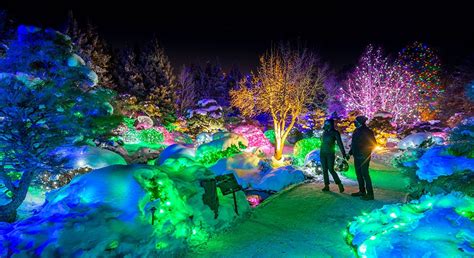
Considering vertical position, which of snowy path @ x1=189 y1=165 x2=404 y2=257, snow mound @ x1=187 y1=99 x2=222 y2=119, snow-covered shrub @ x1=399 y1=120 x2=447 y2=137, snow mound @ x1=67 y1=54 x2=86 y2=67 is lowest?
snowy path @ x1=189 y1=165 x2=404 y2=257

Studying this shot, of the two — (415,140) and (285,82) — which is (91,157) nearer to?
(285,82)

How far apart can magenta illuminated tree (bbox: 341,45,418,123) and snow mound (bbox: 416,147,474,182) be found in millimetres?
17680

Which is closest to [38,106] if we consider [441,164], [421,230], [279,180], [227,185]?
[227,185]

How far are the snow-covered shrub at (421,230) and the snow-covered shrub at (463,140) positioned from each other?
1.83 feet

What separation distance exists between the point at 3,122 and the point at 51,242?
337cm

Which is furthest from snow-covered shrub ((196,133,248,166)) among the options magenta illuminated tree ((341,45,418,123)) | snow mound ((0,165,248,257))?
magenta illuminated tree ((341,45,418,123))

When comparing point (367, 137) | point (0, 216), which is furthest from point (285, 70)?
point (0, 216)

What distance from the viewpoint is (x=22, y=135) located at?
5.40 meters

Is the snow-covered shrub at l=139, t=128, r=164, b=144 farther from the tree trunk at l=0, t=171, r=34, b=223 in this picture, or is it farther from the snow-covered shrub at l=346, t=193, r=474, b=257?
the snow-covered shrub at l=346, t=193, r=474, b=257

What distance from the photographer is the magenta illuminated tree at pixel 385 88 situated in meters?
20.7

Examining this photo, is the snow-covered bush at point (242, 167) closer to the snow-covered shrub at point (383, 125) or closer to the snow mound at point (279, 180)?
the snow mound at point (279, 180)

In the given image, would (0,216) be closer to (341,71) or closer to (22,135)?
(22,135)

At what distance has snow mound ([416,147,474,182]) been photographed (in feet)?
11.8

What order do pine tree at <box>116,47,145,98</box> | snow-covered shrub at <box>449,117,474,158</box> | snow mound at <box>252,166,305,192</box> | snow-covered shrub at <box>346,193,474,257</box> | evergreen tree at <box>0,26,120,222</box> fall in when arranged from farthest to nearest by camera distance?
pine tree at <box>116,47,145,98</box>, snow mound at <box>252,166,305,192</box>, evergreen tree at <box>0,26,120,222</box>, snow-covered shrub at <box>449,117,474,158</box>, snow-covered shrub at <box>346,193,474,257</box>
